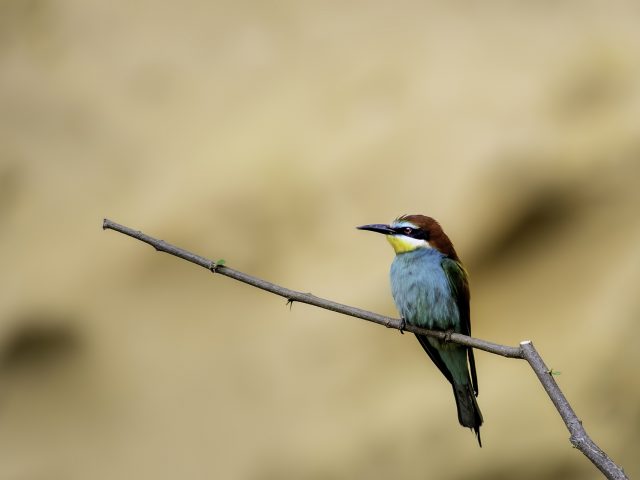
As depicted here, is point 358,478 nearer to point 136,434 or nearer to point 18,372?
point 136,434

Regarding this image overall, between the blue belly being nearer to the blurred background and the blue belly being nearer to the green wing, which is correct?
the green wing

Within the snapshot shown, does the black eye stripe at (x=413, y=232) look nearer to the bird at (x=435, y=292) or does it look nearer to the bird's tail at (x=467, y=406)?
the bird at (x=435, y=292)

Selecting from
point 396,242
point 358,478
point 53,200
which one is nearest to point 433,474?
point 358,478

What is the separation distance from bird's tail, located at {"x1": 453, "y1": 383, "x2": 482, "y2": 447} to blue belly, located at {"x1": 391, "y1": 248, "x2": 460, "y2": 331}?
0.55ft

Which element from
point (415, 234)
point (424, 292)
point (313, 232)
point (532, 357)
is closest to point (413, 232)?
point (415, 234)

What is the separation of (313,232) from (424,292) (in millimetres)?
1262

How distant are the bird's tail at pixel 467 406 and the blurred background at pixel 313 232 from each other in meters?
1.03

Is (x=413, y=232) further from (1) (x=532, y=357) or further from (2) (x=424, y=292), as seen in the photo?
(1) (x=532, y=357)

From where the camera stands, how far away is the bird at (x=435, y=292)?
237cm

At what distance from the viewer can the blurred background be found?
11.3 feet

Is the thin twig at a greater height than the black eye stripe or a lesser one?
lesser

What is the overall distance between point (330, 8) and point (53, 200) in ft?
4.58

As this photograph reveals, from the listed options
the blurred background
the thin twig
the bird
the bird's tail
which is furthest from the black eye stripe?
the blurred background

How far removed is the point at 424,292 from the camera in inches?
93.0
